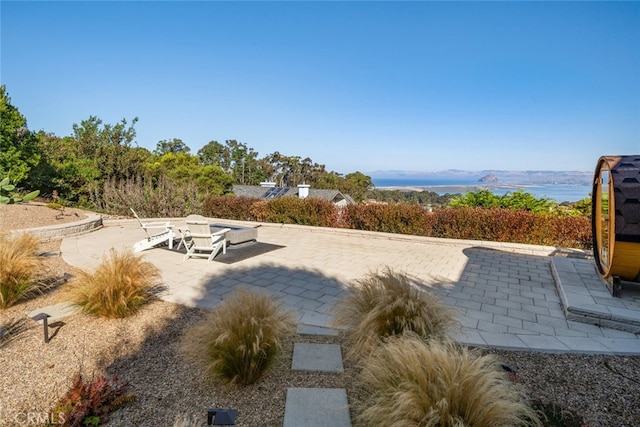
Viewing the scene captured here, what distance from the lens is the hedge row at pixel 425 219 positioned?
7.55 meters

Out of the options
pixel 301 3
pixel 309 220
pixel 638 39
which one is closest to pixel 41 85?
pixel 301 3

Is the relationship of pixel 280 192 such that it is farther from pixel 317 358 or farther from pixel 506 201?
pixel 317 358

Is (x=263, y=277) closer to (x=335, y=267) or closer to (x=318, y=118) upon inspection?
(x=335, y=267)

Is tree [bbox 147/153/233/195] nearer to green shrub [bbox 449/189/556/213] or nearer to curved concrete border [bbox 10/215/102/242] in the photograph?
curved concrete border [bbox 10/215/102/242]

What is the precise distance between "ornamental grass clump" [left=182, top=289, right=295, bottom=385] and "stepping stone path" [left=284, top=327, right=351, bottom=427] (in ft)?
0.99

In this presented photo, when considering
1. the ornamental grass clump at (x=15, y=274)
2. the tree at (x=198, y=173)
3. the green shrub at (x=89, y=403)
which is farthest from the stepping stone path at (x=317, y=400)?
the tree at (x=198, y=173)

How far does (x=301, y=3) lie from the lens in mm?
9336

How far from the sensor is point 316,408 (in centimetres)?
193

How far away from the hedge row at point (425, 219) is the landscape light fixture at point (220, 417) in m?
8.01

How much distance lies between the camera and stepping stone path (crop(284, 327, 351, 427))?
5.98 feet

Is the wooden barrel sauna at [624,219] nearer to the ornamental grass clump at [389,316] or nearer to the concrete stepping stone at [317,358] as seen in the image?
the ornamental grass clump at [389,316]

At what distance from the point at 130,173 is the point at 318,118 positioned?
13409 millimetres

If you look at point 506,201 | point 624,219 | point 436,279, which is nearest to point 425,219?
point 506,201

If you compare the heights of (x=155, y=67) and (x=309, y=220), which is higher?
(x=155, y=67)
